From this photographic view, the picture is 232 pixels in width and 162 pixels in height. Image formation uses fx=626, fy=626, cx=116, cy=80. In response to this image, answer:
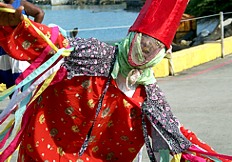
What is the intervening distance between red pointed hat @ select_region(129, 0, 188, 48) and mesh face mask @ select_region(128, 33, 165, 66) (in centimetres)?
3

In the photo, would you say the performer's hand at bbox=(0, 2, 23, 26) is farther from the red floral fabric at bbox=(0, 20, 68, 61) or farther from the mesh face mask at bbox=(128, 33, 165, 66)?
the mesh face mask at bbox=(128, 33, 165, 66)

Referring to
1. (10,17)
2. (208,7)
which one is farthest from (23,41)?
(208,7)

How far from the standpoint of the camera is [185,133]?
3363mm

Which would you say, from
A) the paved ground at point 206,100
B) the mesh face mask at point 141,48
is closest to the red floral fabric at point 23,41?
the mesh face mask at point 141,48

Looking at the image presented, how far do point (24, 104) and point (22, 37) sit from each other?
0.46 meters

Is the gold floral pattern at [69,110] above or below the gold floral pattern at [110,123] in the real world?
above

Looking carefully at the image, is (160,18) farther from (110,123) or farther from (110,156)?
(110,156)

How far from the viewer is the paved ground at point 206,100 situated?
6.05 m

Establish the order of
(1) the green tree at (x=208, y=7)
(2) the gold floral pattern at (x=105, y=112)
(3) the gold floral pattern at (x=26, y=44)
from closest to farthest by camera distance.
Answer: (3) the gold floral pattern at (x=26, y=44)
(2) the gold floral pattern at (x=105, y=112)
(1) the green tree at (x=208, y=7)

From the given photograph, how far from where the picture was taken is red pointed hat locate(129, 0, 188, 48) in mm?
3100

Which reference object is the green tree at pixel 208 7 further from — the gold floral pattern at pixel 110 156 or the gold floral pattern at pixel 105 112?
the gold floral pattern at pixel 105 112

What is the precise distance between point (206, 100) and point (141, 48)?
4857mm

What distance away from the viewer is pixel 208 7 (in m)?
32.4

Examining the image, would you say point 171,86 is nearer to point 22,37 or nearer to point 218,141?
point 218,141
